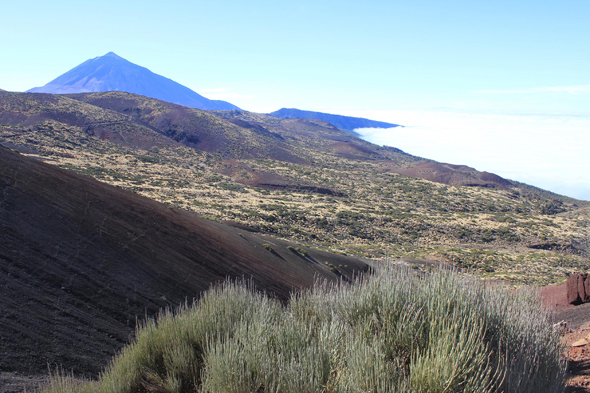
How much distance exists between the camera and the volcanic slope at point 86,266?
578 cm

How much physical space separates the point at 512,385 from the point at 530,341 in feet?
2.84

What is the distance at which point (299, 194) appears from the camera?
167 feet

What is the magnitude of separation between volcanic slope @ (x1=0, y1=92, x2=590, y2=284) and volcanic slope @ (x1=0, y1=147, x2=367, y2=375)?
9731mm

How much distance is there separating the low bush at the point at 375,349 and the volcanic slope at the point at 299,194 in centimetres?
1260

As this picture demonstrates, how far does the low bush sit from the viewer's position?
3.13 m

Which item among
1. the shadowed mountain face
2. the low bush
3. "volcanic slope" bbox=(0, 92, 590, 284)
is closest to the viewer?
the low bush

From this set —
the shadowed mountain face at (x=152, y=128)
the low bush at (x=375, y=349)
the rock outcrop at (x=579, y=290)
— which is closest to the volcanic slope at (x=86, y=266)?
the low bush at (x=375, y=349)

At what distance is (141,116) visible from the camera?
81688mm

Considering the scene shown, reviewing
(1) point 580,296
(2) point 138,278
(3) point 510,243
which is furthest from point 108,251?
(3) point 510,243

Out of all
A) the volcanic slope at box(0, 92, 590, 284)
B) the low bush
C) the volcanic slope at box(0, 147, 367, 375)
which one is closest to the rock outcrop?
the volcanic slope at box(0, 92, 590, 284)

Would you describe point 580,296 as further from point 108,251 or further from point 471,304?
point 108,251

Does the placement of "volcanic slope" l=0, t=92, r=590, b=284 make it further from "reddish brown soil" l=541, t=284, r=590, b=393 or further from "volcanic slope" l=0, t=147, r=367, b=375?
"volcanic slope" l=0, t=147, r=367, b=375

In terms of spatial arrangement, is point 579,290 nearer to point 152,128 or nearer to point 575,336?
point 575,336

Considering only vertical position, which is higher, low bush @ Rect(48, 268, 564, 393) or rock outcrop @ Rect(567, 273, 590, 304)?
low bush @ Rect(48, 268, 564, 393)
